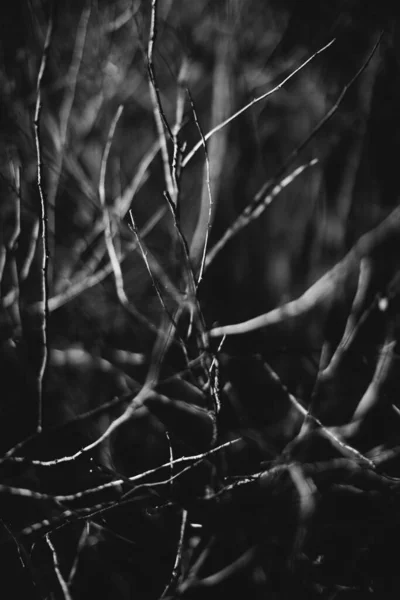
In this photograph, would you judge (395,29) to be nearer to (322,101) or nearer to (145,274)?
(322,101)

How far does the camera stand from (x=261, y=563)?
0.93 metres

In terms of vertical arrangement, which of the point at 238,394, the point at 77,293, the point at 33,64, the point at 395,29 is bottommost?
the point at 238,394

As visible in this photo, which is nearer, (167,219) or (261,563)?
(261,563)

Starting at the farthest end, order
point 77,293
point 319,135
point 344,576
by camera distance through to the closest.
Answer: point 319,135
point 77,293
point 344,576

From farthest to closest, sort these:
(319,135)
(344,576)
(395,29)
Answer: (319,135) < (395,29) < (344,576)

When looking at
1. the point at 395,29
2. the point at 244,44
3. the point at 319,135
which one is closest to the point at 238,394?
the point at 319,135

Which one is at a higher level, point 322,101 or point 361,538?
point 322,101

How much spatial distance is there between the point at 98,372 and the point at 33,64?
1000 millimetres

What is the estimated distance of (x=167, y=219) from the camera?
1.48m

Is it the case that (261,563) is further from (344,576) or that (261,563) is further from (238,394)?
(238,394)

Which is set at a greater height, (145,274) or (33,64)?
(33,64)

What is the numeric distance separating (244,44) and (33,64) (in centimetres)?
69

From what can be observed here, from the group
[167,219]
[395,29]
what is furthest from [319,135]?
[167,219]

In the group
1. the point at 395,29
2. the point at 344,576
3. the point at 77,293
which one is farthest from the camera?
the point at 395,29
